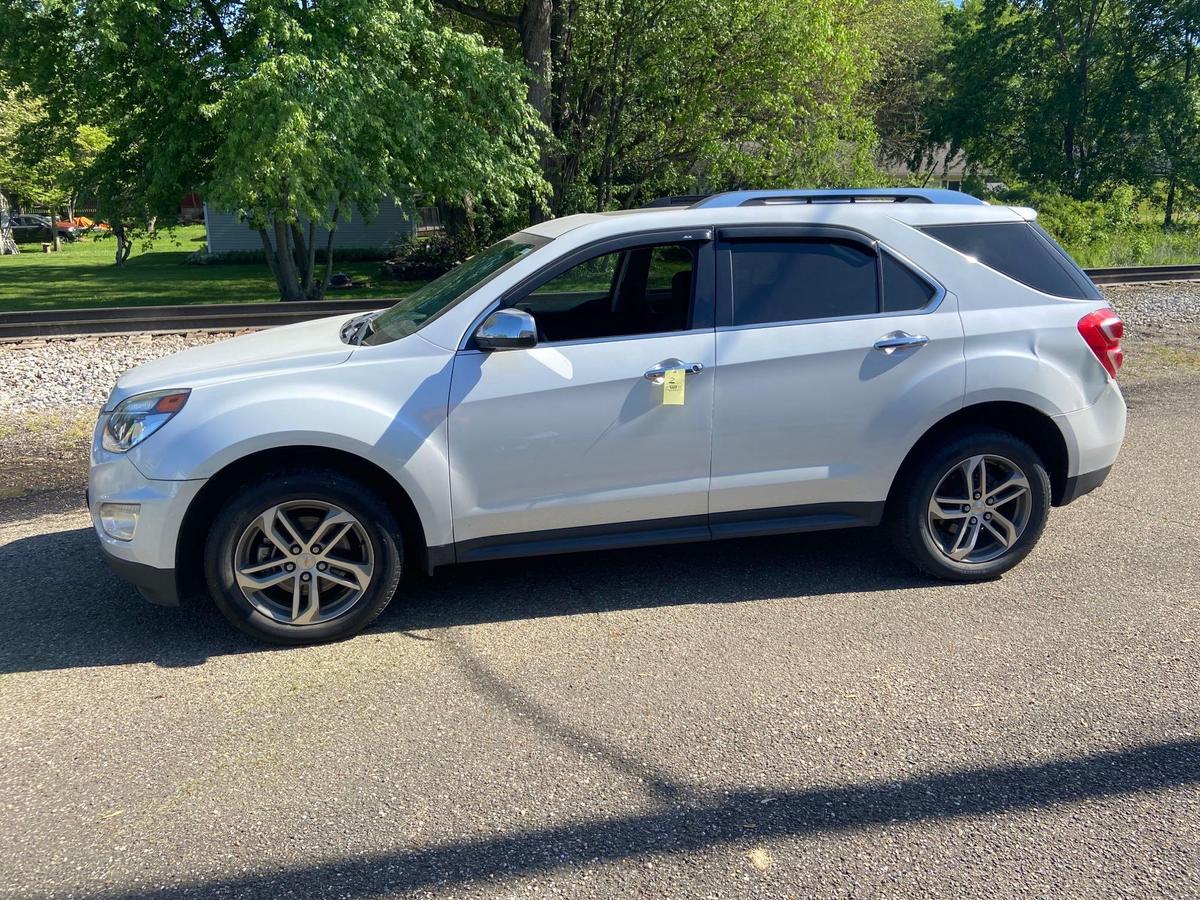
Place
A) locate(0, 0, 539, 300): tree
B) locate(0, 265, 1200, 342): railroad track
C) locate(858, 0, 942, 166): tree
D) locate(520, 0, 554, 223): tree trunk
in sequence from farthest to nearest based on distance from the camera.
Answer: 1. locate(858, 0, 942, 166): tree
2. locate(520, 0, 554, 223): tree trunk
3. locate(0, 0, 539, 300): tree
4. locate(0, 265, 1200, 342): railroad track

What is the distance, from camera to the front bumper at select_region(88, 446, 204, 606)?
3.93 m

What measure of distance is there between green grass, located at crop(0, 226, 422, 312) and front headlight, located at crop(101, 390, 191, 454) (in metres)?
16.5

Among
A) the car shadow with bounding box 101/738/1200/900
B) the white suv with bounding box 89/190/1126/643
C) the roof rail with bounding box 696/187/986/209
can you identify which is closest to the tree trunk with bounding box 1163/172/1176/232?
the roof rail with bounding box 696/187/986/209

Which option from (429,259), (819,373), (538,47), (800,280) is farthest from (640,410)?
(429,259)

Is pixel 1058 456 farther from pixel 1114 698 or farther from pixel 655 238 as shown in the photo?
pixel 655 238

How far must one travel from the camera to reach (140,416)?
401 cm

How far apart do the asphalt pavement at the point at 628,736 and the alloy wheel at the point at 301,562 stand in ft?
0.67

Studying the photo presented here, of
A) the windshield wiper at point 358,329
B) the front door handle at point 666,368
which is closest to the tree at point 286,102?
the windshield wiper at point 358,329

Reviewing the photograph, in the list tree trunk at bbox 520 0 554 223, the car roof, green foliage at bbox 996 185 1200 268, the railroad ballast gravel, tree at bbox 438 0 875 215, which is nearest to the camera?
the car roof

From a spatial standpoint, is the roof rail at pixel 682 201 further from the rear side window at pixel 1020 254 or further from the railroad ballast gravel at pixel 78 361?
the railroad ballast gravel at pixel 78 361

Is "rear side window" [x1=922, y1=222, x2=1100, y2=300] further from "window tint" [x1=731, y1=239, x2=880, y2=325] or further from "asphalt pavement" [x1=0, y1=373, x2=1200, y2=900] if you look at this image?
"asphalt pavement" [x1=0, y1=373, x2=1200, y2=900]

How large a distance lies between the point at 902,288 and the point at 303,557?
306 cm

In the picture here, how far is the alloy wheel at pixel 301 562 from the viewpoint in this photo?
4035mm

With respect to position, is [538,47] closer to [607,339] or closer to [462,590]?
[607,339]
